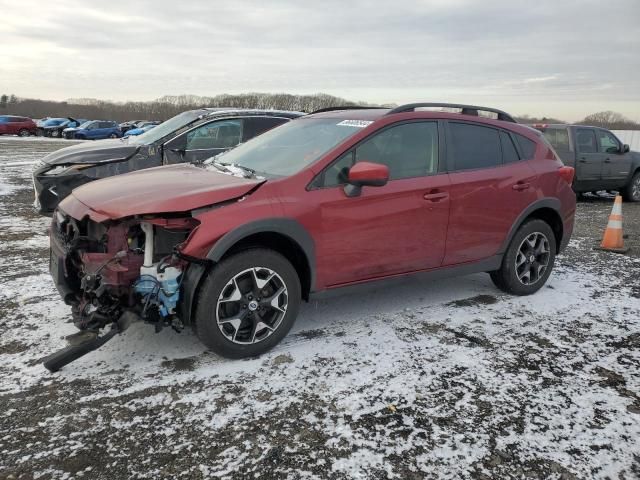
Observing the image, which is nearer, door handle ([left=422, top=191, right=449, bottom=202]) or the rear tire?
door handle ([left=422, top=191, right=449, bottom=202])

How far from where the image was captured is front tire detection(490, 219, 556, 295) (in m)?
4.83

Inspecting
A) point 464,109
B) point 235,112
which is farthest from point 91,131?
point 464,109

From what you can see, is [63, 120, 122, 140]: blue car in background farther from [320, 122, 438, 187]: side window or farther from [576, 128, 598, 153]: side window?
[320, 122, 438, 187]: side window

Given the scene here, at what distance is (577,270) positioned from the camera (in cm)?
598

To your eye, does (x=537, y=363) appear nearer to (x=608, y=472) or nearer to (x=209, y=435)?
(x=608, y=472)

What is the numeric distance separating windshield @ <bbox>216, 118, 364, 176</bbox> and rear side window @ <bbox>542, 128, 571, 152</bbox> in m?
8.88

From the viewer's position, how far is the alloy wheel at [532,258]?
193 inches

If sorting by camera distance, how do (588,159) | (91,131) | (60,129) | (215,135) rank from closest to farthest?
(215,135) < (588,159) < (91,131) < (60,129)

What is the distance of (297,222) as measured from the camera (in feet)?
11.4

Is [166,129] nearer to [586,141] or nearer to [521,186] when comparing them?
[521,186]

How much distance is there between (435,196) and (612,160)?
9.92 m

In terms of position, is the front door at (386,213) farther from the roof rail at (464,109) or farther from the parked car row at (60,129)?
the parked car row at (60,129)

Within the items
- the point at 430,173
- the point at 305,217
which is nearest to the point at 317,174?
the point at 305,217

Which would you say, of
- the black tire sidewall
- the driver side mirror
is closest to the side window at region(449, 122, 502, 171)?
the driver side mirror
